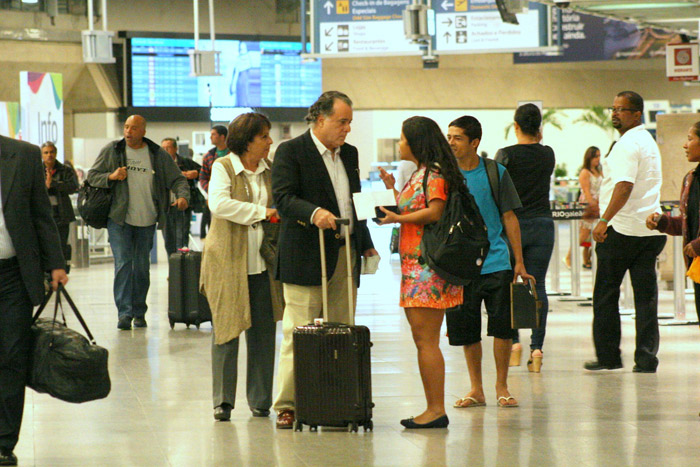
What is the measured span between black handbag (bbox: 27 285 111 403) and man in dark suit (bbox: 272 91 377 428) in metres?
1.01

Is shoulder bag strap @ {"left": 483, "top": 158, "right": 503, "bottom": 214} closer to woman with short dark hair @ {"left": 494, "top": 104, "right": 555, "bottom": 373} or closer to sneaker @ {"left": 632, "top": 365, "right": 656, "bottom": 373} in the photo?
woman with short dark hair @ {"left": 494, "top": 104, "right": 555, "bottom": 373}

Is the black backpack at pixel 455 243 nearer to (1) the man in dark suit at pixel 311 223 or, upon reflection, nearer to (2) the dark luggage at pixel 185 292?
(1) the man in dark suit at pixel 311 223

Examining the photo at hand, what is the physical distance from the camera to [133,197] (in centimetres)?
884

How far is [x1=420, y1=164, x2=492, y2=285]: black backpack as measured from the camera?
481 cm

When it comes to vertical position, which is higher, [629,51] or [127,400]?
[629,51]

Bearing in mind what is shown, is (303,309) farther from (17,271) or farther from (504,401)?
(17,271)

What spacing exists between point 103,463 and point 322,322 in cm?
113

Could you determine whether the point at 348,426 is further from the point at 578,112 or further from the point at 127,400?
the point at 578,112

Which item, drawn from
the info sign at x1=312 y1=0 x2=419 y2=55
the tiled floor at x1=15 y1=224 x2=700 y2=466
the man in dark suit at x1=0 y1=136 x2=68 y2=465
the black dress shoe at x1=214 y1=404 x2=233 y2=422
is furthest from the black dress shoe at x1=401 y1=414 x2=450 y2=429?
the info sign at x1=312 y1=0 x2=419 y2=55

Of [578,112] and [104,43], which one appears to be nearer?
[104,43]

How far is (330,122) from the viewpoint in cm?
504

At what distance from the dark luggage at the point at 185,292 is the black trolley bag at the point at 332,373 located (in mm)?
4054

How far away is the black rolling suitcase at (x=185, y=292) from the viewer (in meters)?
8.89

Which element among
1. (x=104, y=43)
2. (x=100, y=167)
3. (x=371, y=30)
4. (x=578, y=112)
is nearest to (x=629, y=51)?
(x=578, y=112)
